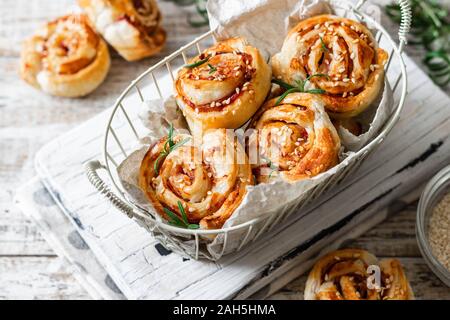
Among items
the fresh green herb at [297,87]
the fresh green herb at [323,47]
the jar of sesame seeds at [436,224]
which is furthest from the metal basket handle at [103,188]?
the jar of sesame seeds at [436,224]

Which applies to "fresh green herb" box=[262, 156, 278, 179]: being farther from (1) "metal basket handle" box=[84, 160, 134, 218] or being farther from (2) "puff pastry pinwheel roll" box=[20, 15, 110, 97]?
(2) "puff pastry pinwheel roll" box=[20, 15, 110, 97]

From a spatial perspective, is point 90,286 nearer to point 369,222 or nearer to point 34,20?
point 369,222

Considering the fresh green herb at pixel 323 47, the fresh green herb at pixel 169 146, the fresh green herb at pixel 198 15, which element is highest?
the fresh green herb at pixel 323 47

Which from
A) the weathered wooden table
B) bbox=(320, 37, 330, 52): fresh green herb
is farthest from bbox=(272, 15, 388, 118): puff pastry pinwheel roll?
the weathered wooden table

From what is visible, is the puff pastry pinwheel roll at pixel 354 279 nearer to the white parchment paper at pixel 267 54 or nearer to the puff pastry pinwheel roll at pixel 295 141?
the white parchment paper at pixel 267 54

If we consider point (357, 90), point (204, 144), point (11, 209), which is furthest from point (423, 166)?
point (11, 209)

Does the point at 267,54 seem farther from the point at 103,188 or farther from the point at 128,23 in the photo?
the point at 103,188
